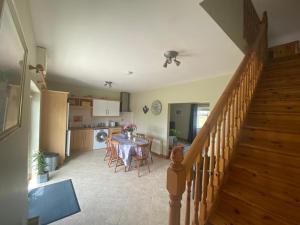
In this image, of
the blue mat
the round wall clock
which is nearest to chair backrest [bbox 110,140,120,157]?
the blue mat

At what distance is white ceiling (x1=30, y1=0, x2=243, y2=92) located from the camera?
164 centimetres

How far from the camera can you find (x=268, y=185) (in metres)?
1.35

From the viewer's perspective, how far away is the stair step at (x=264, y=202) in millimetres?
1121

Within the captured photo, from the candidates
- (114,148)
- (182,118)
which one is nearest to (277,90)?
(114,148)

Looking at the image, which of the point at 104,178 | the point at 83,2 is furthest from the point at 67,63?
the point at 104,178

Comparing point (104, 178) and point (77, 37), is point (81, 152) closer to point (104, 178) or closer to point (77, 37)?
point (104, 178)

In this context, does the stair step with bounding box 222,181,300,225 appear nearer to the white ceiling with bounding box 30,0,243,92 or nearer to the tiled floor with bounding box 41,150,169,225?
the tiled floor with bounding box 41,150,169,225

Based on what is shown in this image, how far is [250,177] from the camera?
1.46 m

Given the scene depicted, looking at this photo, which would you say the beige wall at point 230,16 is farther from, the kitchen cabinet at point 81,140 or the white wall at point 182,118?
the white wall at point 182,118

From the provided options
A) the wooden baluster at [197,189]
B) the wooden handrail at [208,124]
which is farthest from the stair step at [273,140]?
the wooden baluster at [197,189]

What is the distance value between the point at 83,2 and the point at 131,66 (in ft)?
6.24

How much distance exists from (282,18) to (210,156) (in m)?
3.55

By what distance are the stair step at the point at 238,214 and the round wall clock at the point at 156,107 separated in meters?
4.25

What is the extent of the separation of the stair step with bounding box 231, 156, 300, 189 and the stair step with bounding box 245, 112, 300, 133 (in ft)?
1.48
